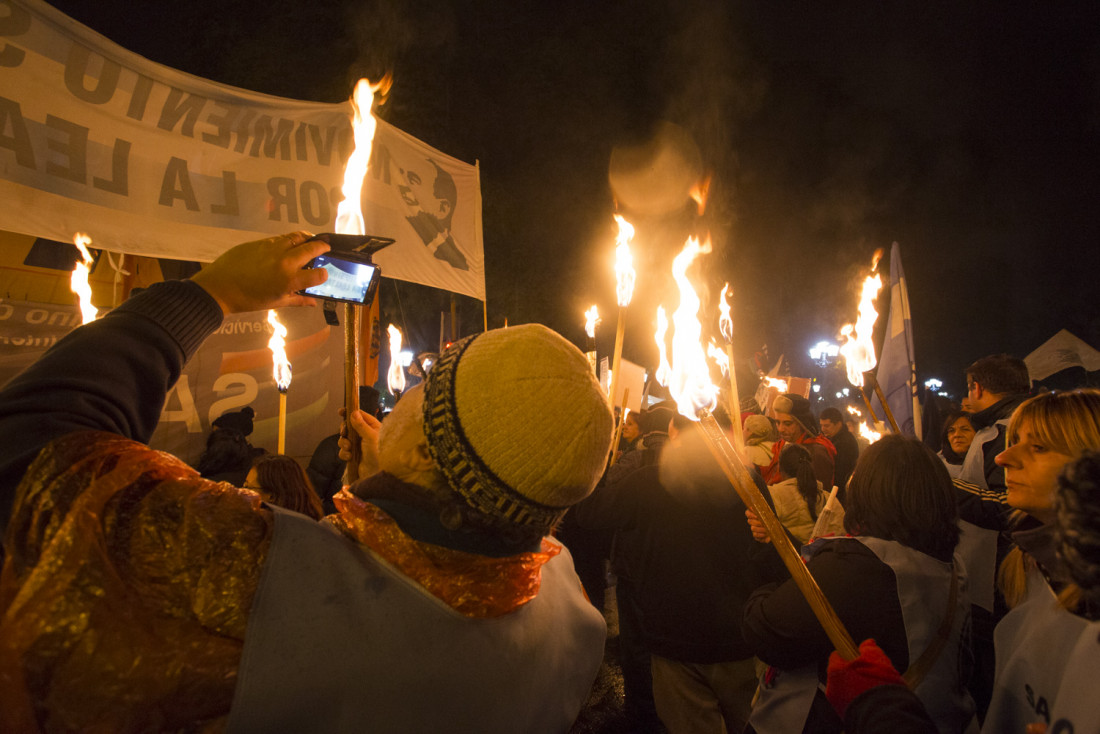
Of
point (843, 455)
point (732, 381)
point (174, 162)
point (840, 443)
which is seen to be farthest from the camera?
point (840, 443)

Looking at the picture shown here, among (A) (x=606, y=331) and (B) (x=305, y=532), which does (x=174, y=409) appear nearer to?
(B) (x=305, y=532)

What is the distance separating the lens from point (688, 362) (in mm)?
2922

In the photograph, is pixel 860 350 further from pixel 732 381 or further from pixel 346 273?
pixel 346 273

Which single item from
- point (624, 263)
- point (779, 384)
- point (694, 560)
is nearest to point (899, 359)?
point (779, 384)

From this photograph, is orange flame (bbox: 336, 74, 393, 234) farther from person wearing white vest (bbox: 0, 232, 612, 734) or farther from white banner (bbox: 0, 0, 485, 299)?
white banner (bbox: 0, 0, 485, 299)

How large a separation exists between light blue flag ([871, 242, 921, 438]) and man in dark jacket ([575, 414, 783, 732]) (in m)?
3.32

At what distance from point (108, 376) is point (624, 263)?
16.3 feet

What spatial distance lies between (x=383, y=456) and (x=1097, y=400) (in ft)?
9.03

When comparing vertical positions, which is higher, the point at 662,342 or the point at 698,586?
the point at 662,342

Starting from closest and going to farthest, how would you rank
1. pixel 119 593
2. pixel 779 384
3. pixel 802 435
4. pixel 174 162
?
pixel 119 593, pixel 174 162, pixel 802 435, pixel 779 384

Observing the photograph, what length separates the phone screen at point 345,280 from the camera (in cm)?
177

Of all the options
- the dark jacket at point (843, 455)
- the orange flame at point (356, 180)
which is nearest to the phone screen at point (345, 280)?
the orange flame at point (356, 180)

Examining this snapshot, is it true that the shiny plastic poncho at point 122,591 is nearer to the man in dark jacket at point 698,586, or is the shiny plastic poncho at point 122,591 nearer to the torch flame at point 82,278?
the man in dark jacket at point 698,586

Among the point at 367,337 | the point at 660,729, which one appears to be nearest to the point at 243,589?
the point at 660,729
